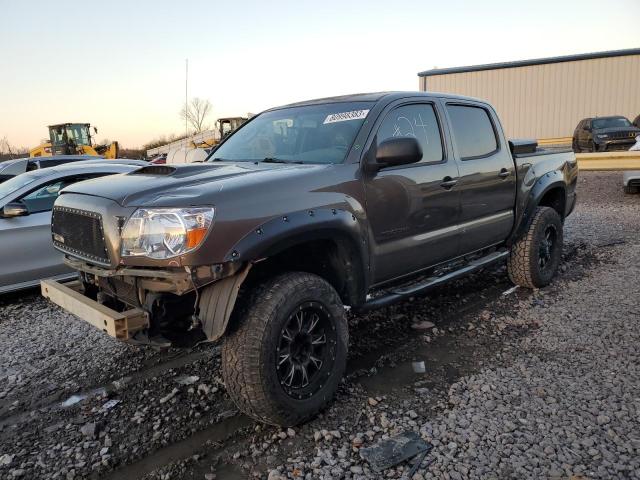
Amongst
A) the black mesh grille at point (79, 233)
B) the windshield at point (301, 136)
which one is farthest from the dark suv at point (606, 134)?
the black mesh grille at point (79, 233)

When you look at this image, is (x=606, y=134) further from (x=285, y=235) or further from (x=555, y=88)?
(x=285, y=235)

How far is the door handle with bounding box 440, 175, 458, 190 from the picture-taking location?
4008 mm

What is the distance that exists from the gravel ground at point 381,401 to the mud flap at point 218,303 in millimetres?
707

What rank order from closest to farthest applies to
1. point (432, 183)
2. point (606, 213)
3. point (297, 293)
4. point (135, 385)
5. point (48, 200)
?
point (297, 293) < point (135, 385) < point (432, 183) < point (48, 200) < point (606, 213)

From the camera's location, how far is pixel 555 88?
88.6 feet

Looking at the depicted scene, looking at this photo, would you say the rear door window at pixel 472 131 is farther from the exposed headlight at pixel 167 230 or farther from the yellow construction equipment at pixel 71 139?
the yellow construction equipment at pixel 71 139

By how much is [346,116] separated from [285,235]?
131 cm

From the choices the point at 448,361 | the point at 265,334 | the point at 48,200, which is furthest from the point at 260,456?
the point at 48,200

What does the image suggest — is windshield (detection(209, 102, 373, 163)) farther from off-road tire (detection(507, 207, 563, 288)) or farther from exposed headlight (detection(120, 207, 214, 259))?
off-road tire (detection(507, 207, 563, 288))

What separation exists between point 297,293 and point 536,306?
304 centimetres

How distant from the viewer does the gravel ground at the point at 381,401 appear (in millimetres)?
2656

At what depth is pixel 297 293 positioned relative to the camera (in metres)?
2.88

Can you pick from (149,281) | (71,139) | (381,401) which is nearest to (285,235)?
(149,281)

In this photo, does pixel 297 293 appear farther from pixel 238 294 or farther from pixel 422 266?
pixel 422 266
